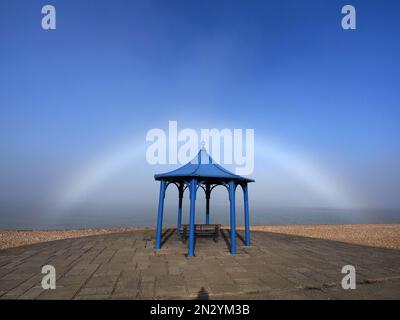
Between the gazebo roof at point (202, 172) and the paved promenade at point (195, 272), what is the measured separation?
3.14 m

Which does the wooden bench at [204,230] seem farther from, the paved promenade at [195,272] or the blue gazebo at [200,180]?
the blue gazebo at [200,180]

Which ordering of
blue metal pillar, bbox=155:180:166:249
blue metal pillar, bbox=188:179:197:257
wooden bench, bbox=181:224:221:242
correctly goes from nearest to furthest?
blue metal pillar, bbox=188:179:197:257 < blue metal pillar, bbox=155:180:166:249 < wooden bench, bbox=181:224:221:242

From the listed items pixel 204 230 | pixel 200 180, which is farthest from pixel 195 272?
pixel 204 230

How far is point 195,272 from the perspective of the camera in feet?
26.1

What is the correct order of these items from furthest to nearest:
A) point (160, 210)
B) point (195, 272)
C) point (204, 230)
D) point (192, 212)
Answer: point (204, 230), point (160, 210), point (192, 212), point (195, 272)

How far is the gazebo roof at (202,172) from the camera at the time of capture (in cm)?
1095

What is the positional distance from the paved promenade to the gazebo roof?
3.14 metres

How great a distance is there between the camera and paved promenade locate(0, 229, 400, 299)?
6188mm

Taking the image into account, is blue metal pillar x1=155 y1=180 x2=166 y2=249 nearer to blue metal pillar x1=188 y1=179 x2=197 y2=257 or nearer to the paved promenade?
the paved promenade

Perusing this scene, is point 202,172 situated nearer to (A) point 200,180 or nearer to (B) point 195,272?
(A) point 200,180

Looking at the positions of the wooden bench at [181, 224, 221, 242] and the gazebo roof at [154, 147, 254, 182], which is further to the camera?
the wooden bench at [181, 224, 221, 242]

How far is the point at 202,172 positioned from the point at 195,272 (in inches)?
179

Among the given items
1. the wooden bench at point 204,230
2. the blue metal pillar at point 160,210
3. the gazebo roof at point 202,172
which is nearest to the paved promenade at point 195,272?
the blue metal pillar at point 160,210

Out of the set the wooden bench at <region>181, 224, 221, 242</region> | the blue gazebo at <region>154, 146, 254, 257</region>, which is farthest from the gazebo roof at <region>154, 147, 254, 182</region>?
the wooden bench at <region>181, 224, 221, 242</region>
